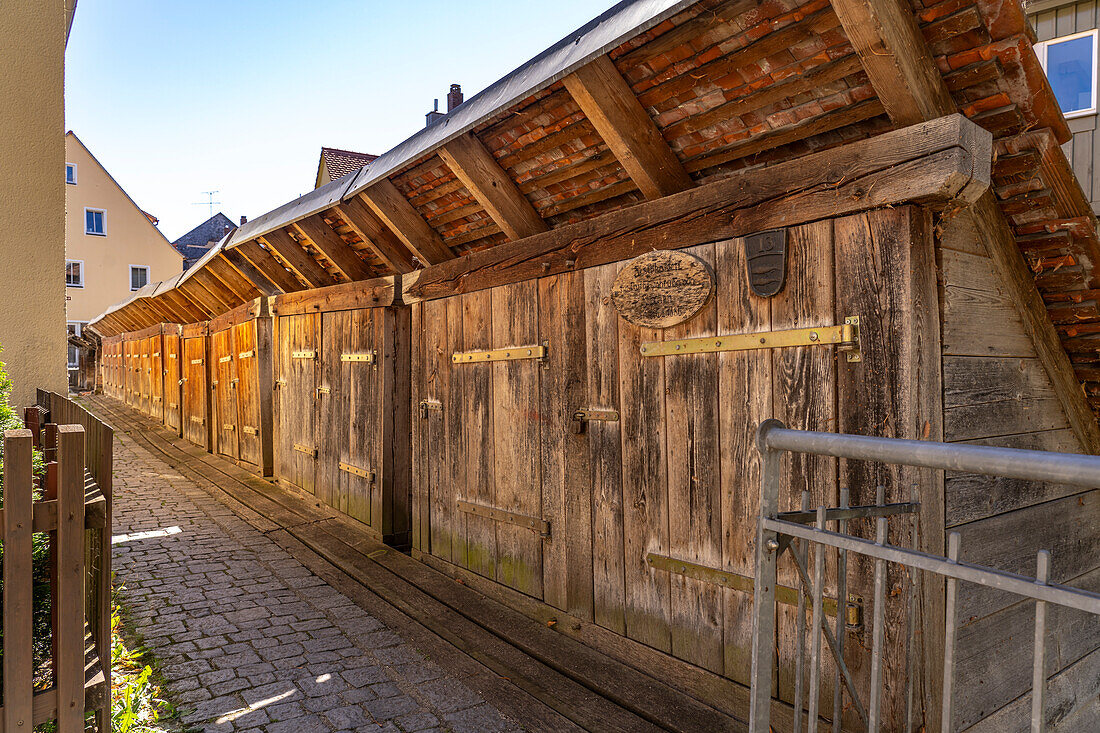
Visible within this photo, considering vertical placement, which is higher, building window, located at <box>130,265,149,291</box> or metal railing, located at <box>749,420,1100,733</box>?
building window, located at <box>130,265,149,291</box>

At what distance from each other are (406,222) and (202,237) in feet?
119

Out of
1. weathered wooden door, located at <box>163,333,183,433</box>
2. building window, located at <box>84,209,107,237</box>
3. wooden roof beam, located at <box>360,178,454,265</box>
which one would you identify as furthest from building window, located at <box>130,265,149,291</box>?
wooden roof beam, located at <box>360,178,454,265</box>

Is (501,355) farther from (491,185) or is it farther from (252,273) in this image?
(252,273)

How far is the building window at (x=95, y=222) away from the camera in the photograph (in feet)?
92.6

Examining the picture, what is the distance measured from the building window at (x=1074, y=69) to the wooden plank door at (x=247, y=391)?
9635 millimetres

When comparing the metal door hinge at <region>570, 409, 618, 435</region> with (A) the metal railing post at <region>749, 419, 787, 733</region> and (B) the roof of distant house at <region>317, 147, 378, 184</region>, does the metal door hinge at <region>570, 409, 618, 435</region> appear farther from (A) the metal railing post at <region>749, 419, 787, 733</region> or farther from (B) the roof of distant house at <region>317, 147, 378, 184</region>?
(B) the roof of distant house at <region>317, 147, 378, 184</region>

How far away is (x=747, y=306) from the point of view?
3121mm

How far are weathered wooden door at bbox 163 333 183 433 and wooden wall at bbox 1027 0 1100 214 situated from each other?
1498 centimetres

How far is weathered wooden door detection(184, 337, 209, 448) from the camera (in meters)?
12.5

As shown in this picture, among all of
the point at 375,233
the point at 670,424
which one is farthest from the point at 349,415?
the point at 670,424

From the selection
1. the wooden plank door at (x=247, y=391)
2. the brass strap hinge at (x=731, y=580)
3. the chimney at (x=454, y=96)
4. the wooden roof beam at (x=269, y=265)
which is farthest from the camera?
the chimney at (x=454, y=96)

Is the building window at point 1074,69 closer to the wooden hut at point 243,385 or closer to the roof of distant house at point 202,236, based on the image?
the wooden hut at point 243,385

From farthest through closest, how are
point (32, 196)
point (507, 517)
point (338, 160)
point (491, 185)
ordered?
point (338, 160), point (32, 196), point (507, 517), point (491, 185)

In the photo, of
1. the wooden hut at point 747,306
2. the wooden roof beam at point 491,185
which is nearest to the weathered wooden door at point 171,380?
the wooden hut at point 747,306
